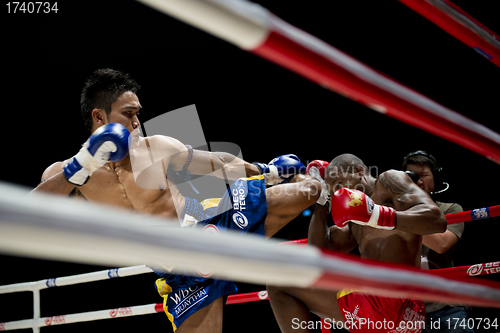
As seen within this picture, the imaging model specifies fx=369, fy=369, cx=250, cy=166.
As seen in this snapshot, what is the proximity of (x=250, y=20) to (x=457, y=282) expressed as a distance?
1.79 feet

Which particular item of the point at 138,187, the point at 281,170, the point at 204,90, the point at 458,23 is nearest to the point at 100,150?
the point at 138,187

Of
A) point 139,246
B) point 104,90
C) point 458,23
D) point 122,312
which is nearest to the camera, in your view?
point 139,246

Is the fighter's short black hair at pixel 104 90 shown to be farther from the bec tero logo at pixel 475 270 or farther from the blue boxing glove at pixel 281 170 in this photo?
the bec tero logo at pixel 475 270

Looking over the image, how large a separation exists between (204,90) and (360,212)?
12.7ft

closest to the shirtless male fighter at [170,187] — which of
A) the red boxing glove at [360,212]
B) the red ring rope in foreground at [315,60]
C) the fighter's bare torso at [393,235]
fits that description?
the red boxing glove at [360,212]

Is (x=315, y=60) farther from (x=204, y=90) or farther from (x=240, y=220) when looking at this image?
(x=204, y=90)

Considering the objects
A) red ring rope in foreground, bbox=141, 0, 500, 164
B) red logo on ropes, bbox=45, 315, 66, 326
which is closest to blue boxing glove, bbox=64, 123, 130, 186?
red ring rope in foreground, bbox=141, 0, 500, 164

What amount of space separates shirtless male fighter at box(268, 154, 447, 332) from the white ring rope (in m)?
0.79

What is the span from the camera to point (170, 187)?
59.4 inches

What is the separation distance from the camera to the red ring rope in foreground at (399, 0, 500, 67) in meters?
0.75

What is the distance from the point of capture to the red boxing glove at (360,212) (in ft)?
3.95

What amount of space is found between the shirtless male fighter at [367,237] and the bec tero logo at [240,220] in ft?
1.05

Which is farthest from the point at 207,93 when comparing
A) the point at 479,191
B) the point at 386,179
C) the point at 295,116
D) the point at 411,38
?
the point at 386,179

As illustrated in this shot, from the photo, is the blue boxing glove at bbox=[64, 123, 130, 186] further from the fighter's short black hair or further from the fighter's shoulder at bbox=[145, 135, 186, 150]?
the fighter's short black hair
